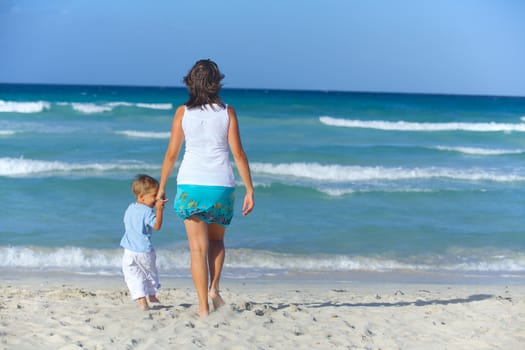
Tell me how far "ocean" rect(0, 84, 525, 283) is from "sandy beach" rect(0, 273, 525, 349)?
111 cm

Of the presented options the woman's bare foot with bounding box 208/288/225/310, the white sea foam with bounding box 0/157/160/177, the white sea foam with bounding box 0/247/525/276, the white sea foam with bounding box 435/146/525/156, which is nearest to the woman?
the woman's bare foot with bounding box 208/288/225/310

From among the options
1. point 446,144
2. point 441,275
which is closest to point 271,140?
point 446,144

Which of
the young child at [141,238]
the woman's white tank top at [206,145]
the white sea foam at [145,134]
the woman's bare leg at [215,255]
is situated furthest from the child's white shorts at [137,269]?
the white sea foam at [145,134]

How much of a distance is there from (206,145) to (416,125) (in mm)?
25045

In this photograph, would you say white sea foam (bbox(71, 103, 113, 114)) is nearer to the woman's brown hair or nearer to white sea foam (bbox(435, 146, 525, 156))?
white sea foam (bbox(435, 146, 525, 156))

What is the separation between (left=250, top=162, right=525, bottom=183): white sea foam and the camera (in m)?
14.2

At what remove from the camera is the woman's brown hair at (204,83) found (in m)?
4.05

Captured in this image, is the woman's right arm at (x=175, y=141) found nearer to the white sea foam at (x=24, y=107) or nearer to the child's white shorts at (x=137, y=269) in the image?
the child's white shorts at (x=137, y=269)

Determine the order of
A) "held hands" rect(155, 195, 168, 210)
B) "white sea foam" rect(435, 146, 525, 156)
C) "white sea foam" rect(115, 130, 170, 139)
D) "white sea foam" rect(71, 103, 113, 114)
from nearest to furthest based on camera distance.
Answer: "held hands" rect(155, 195, 168, 210)
"white sea foam" rect(435, 146, 525, 156)
"white sea foam" rect(115, 130, 170, 139)
"white sea foam" rect(71, 103, 113, 114)

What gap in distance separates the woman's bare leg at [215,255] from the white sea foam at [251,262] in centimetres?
238

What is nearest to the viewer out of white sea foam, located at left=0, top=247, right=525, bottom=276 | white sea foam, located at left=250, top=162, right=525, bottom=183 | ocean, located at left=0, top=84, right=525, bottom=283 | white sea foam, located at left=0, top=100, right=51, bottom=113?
white sea foam, located at left=0, top=247, right=525, bottom=276

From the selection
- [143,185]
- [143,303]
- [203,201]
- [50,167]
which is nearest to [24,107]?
[50,167]

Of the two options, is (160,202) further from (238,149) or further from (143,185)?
(238,149)

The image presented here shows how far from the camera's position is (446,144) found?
70.5ft
